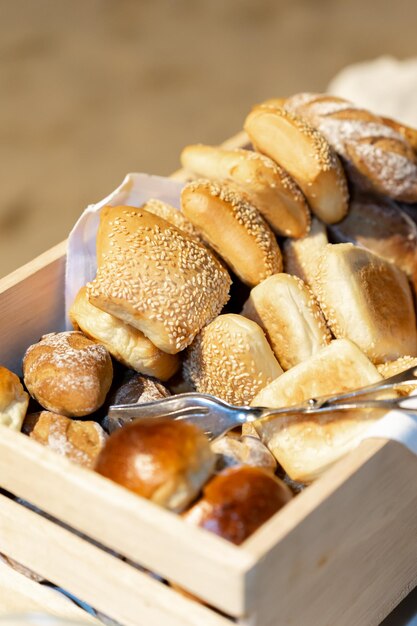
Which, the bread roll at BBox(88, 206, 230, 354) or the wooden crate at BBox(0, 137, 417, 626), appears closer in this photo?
the wooden crate at BBox(0, 137, 417, 626)

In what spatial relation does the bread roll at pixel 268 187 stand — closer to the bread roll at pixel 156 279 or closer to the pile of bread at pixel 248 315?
the pile of bread at pixel 248 315

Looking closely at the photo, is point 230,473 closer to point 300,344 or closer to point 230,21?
point 300,344

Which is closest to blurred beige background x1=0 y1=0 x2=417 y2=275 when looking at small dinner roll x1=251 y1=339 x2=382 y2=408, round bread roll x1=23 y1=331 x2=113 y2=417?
round bread roll x1=23 y1=331 x2=113 y2=417

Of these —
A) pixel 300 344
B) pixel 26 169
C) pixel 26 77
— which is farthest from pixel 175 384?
pixel 26 77

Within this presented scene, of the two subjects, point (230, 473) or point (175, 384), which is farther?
point (175, 384)

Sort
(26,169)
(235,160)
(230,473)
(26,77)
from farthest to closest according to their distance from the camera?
1. (26,77)
2. (26,169)
3. (235,160)
4. (230,473)

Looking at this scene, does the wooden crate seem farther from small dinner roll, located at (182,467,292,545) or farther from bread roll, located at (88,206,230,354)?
bread roll, located at (88,206,230,354)
